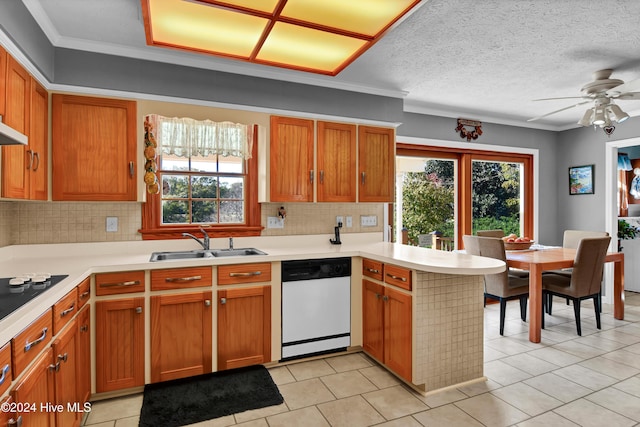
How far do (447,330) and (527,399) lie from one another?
0.66 meters

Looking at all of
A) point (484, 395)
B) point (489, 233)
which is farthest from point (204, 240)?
point (489, 233)

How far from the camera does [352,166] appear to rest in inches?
142

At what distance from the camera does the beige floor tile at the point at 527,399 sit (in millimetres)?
2342

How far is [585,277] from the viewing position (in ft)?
11.9

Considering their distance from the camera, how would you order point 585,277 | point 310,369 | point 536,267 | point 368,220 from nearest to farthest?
point 310,369
point 536,267
point 585,277
point 368,220

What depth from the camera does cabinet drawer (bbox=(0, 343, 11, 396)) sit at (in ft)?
3.82

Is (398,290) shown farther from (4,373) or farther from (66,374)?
(4,373)

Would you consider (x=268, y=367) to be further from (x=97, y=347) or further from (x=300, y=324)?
(x=97, y=347)

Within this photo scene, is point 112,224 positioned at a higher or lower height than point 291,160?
lower

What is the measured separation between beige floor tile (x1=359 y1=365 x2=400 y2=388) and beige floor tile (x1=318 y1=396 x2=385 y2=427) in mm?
261

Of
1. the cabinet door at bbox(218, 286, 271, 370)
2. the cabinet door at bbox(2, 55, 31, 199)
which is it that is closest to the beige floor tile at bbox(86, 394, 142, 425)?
the cabinet door at bbox(218, 286, 271, 370)

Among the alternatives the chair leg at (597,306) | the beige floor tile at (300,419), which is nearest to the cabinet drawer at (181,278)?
the beige floor tile at (300,419)

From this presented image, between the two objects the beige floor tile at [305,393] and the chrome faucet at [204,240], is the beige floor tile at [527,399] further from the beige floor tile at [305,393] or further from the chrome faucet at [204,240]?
the chrome faucet at [204,240]

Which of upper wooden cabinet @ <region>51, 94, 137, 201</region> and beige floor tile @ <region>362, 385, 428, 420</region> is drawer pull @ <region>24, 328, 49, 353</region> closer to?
upper wooden cabinet @ <region>51, 94, 137, 201</region>
